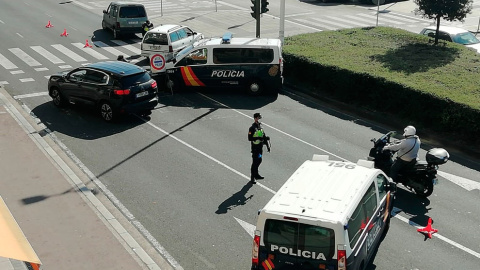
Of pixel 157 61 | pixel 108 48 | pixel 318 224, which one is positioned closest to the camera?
pixel 318 224

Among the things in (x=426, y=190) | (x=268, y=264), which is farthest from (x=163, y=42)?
(x=268, y=264)

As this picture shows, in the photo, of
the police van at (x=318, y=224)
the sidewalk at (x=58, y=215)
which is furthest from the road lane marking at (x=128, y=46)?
the police van at (x=318, y=224)

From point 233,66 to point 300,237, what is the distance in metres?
13.6

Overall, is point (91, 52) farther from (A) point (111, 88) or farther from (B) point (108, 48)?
(A) point (111, 88)

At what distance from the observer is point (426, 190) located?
14.2 metres

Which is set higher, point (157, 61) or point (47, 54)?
point (157, 61)

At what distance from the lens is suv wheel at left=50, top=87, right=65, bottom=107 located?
68.9 feet

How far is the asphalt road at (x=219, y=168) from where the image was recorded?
486 inches

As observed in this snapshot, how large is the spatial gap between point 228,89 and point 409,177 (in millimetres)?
10302

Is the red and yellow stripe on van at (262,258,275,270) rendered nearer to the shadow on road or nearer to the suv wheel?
the shadow on road

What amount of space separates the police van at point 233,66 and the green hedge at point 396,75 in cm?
155

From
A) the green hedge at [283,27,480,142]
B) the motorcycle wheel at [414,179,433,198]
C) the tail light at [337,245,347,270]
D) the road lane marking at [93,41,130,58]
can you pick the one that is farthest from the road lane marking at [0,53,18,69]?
the tail light at [337,245,347,270]

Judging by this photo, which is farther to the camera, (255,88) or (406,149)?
(255,88)

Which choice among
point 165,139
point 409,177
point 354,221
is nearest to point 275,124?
point 165,139
